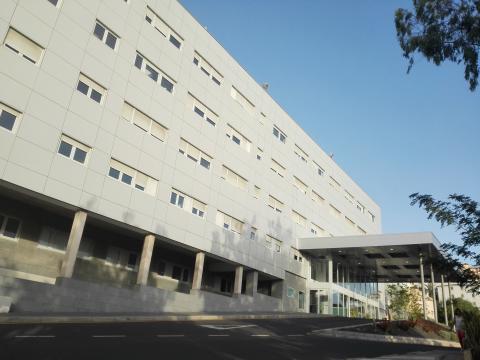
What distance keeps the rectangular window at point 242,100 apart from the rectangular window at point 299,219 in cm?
1082

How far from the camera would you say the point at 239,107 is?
105ft

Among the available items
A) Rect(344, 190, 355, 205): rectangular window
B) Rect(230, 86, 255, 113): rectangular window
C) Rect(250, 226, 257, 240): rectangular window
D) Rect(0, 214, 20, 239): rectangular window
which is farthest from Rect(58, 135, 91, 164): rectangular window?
Rect(344, 190, 355, 205): rectangular window

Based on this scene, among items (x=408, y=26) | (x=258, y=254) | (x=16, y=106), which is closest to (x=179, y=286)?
(x=258, y=254)

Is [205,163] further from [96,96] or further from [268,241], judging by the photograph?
[268,241]

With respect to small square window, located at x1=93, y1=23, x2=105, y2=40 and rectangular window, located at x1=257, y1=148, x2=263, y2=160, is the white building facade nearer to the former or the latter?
small square window, located at x1=93, y1=23, x2=105, y2=40

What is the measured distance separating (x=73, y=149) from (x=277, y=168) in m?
20.5

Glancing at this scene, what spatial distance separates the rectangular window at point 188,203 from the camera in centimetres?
2462

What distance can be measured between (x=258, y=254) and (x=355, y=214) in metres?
24.0

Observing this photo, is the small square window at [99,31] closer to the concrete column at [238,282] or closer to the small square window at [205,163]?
the small square window at [205,163]

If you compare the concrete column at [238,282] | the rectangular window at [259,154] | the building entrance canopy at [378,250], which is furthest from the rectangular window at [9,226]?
the building entrance canopy at [378,250]

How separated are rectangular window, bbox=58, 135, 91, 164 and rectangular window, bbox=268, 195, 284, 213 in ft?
59.5

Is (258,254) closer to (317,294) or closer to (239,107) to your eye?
(317,294)

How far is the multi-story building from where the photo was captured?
17562 millimetres

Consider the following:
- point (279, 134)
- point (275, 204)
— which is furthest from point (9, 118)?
point (279, 134)
